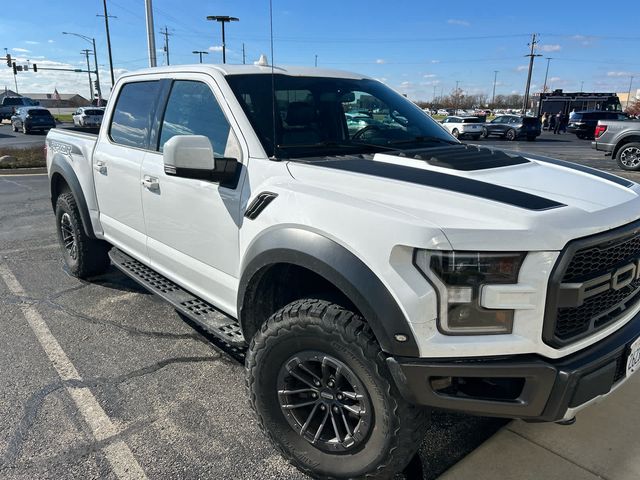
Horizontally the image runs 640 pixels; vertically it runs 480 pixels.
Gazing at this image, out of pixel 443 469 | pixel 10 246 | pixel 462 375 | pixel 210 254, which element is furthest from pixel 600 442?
pixel 10 246

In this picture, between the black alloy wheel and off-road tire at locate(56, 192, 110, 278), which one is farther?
off-road tire at locate(56, 192, 110, 278)

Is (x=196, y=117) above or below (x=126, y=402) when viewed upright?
above

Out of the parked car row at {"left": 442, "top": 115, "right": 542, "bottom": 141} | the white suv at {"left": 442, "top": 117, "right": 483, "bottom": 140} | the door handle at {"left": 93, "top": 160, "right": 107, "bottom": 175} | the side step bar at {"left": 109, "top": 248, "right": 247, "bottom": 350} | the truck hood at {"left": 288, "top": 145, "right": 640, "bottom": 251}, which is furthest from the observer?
the white suv at {"left": 442, "top": 117, "right": 483, "bottom": 140}

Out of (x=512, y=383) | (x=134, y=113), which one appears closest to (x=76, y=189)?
(x=134, y=113)

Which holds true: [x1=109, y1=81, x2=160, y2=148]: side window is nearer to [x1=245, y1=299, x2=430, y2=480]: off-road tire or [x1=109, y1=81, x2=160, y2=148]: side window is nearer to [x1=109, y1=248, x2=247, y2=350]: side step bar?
[x1=109, y1=248, x2=247, y2=350]: side step bar

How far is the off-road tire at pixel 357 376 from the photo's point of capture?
202cm

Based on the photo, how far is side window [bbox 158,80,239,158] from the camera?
2.93 meters

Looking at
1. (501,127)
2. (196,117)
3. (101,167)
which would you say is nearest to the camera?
(196,117)

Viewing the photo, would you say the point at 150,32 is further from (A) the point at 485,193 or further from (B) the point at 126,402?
(A) the point at 485,193

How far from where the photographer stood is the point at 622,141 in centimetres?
1438

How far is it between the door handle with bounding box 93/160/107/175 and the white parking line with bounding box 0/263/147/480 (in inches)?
51.3

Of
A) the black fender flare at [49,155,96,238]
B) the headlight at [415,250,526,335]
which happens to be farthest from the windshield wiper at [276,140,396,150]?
the black fender flare at [49,155,96,238]

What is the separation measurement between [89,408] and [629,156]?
1531cm

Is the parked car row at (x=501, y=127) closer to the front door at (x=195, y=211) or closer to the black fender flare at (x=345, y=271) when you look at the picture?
the front door at (x=195, y=211)
